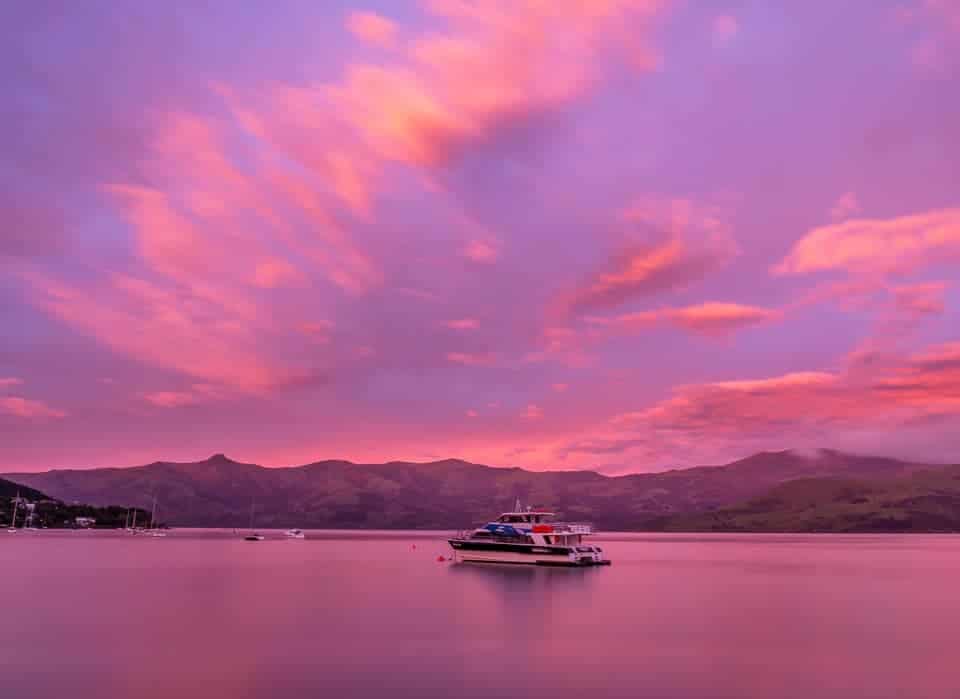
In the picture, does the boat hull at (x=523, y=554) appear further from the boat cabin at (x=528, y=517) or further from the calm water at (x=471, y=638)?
the calm water at (x=471, y=638)

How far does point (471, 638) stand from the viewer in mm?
56719

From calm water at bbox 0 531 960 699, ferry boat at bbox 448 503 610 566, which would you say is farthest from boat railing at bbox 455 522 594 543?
calm water at bbox 0 531 960 699

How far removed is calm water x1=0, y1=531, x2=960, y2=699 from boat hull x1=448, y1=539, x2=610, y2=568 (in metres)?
21.3

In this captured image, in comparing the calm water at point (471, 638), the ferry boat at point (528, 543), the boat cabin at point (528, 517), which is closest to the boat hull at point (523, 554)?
the ferry boat at point (528, 543)

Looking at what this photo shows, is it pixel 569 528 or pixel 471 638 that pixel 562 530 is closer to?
pixel 569 528

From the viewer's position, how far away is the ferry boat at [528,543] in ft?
438

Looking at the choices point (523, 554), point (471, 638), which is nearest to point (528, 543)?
point (523, 554)

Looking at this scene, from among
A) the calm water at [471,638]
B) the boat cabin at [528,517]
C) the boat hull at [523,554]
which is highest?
the boat cabin at [528,517]

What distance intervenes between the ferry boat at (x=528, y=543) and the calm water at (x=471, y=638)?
70.9 feet

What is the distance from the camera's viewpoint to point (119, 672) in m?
42.7

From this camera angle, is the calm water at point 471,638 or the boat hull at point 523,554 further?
the boat hull at point 523,554

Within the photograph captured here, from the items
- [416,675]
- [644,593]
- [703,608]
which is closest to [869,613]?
[703,608]

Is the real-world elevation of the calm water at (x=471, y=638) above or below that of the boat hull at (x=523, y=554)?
below

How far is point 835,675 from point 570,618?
91.6 feet
